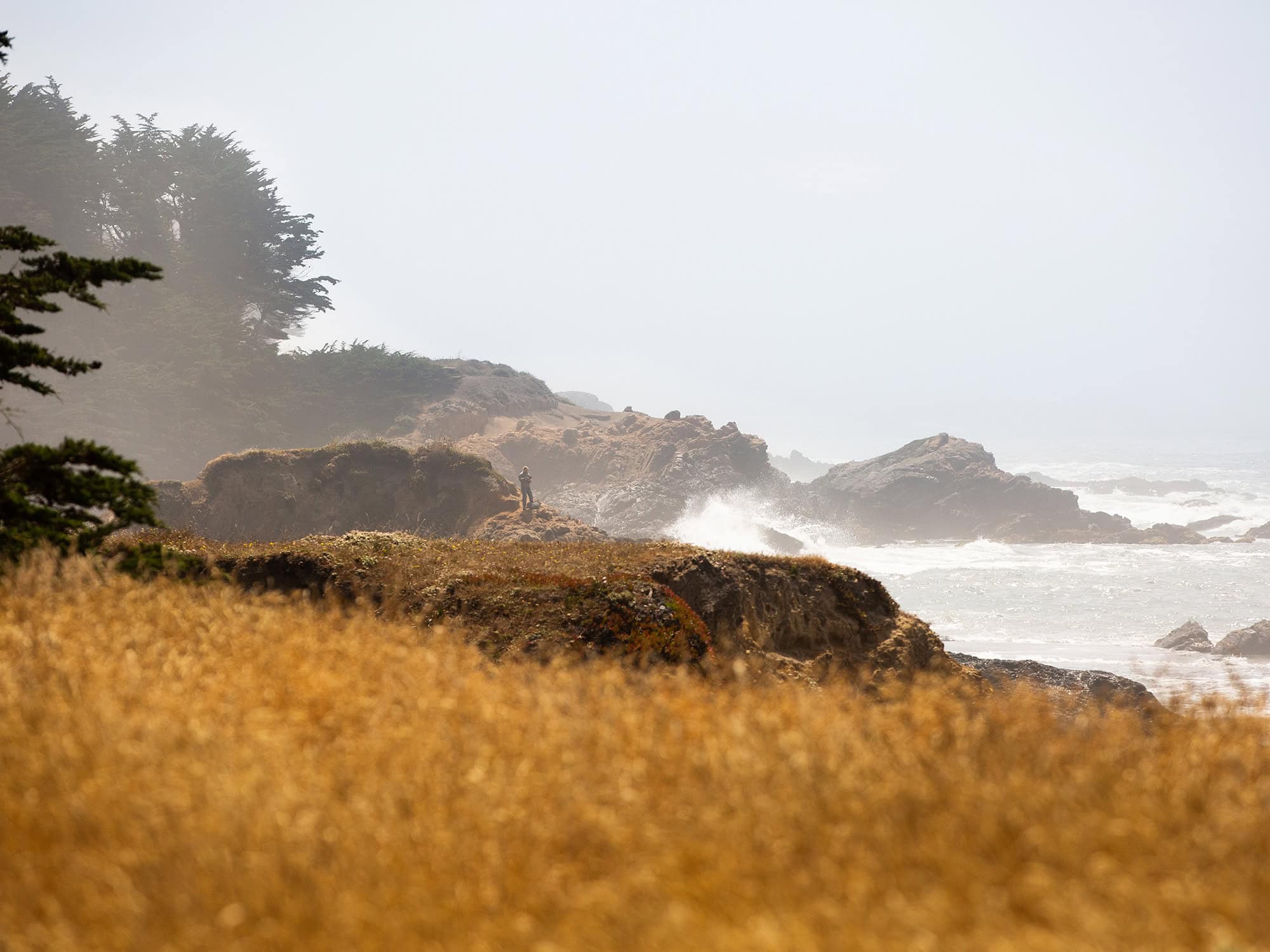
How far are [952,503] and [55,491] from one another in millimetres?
76273

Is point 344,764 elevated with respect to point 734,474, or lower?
lower

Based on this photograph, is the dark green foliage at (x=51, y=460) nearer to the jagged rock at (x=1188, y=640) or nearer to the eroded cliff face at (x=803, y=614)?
the eroded cliff face at (x=803, y=614)

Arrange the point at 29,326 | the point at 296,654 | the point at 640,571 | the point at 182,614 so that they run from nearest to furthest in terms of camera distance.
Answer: the point at 296,654 → the point at 182,614 → the point at 29,326 → the point at 640,571

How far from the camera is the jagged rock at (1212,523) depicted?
82.1 metres

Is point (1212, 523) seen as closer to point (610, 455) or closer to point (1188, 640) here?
point (610, 455)

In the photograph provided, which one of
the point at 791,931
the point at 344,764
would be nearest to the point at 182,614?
the point at 344,764

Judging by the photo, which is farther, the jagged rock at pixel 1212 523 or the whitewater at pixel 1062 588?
the jagged rock at pixel 1212 523

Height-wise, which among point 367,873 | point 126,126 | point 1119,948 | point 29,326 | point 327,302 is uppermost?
point 126,126

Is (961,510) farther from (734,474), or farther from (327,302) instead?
(327,302)

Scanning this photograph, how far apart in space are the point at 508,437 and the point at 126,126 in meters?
36.2

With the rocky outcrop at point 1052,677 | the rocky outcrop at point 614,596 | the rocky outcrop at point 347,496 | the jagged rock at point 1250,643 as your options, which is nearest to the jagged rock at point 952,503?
the jagged rock at point 1250,643

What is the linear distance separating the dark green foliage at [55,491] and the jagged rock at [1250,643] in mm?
33610

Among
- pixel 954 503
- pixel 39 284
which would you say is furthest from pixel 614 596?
pixel 954 503

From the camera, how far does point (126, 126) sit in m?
63.0
